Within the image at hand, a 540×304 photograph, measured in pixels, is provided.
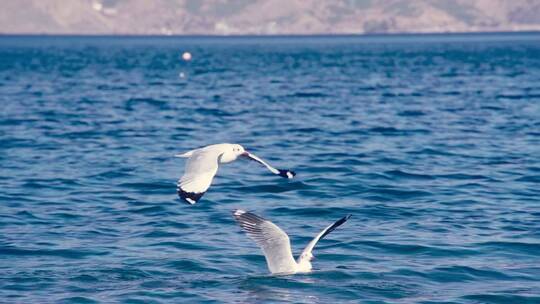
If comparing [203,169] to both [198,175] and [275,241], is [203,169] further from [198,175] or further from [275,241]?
[275,241]

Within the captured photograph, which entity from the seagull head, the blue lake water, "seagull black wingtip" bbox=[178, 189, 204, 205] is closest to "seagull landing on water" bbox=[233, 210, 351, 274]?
the blue lake water

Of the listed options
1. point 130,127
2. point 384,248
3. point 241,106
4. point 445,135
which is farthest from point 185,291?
point 241,106

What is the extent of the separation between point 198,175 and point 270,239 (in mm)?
1771

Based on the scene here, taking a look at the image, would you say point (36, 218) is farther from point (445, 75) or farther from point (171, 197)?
point (445, 75)

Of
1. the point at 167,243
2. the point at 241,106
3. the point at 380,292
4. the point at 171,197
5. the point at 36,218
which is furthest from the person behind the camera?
the point at 241,106

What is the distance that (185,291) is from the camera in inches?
613

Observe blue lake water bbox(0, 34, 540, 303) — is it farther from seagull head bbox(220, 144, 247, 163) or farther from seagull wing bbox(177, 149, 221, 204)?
seagull head bbox(220, 144, 247, 163)

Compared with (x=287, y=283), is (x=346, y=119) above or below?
above

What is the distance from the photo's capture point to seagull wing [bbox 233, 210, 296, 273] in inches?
580

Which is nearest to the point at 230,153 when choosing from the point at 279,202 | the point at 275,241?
the point at 275,241

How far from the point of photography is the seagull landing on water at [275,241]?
14.7 m

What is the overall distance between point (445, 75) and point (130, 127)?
4240cm

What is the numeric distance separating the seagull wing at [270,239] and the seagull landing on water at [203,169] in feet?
2.75

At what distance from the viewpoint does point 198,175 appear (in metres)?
16.1
